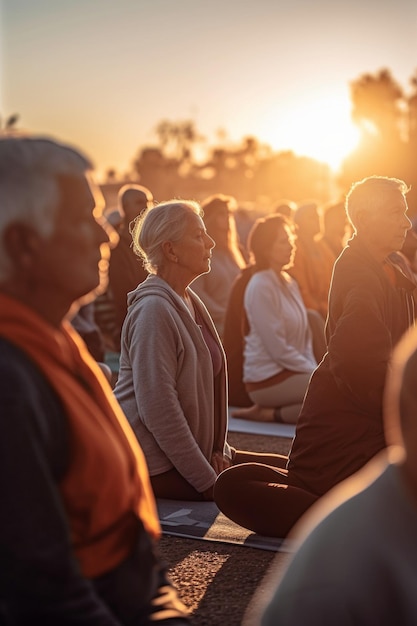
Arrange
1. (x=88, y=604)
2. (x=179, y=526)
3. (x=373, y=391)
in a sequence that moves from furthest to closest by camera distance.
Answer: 1. (x=179, y=526)
2. (x=373, y=391)
3. (x=88, y=604)

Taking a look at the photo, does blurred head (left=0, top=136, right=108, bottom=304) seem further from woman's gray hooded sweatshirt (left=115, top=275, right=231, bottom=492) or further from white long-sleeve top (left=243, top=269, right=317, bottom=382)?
white long-sleeve top (left=243, top=269, right=317, bottom=382)

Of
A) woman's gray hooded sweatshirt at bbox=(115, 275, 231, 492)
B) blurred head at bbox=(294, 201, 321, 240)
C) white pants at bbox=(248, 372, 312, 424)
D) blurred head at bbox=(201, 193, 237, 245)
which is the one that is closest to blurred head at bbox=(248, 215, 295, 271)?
white pants at bbox=(248, 372, 312, 424)

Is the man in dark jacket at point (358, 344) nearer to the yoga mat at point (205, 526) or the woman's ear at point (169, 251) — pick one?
the yoga mat at point (205, 526)

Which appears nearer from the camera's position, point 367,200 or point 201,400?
point 367,200

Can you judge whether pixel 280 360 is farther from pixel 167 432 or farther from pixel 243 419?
pixel 167 432

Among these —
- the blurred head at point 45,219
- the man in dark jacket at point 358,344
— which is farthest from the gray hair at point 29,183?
the man in dark jacket at point 358,344

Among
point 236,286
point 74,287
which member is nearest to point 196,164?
point 236,286

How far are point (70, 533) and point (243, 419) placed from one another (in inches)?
265

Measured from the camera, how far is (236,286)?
8.80m

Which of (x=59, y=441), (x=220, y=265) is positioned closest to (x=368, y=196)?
(x=59, y=441)

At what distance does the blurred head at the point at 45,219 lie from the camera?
7.04 ft

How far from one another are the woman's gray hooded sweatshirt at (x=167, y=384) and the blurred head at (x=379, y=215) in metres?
0.93

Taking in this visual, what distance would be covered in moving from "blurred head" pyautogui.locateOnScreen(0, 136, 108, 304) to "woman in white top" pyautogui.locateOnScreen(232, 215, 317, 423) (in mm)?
5976

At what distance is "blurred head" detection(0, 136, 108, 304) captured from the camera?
2.14m
